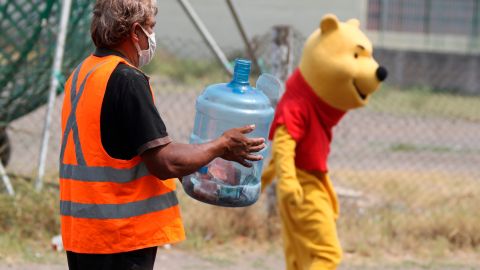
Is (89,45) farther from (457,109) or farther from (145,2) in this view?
(457,109)

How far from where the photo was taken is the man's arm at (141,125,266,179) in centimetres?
312

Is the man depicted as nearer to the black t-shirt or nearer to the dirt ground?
the black t-shirt

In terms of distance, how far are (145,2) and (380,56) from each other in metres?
15.6

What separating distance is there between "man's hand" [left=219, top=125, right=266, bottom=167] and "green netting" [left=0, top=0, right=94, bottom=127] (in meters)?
3.63

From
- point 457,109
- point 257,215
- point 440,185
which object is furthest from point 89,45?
point 457,109

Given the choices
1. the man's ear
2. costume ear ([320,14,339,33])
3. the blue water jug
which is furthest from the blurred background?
the man's ear

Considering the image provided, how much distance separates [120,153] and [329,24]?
93.8 inches

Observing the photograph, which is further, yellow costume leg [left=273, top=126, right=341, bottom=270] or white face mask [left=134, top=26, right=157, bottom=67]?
yellow costume leg [left=273, top=126, right=341, bottom=270]

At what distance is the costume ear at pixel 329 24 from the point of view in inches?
204

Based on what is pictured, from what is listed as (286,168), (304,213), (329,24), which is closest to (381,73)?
(329,24)

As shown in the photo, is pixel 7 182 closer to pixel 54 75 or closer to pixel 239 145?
pixel 54 75

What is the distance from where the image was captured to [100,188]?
3.17 meters

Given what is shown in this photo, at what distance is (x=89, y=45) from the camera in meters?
7.23

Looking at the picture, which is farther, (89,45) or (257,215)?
(89,45)
